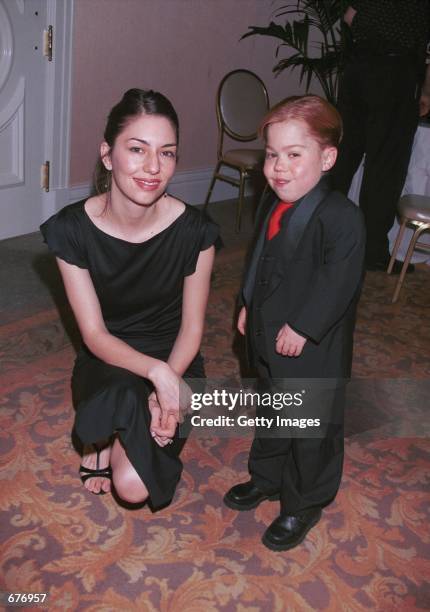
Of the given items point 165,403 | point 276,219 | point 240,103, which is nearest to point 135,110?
point 276,219

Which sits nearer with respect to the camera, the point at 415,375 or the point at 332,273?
the point at 332,273

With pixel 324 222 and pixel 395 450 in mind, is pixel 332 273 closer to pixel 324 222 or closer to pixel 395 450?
pixel 324 222

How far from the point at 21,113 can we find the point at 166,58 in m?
1.29

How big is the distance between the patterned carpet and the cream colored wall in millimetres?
2091

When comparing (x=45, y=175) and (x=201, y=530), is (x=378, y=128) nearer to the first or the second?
(x=45, y=175)

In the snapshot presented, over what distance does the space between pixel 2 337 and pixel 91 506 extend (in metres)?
1.17

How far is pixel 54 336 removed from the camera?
288 cm

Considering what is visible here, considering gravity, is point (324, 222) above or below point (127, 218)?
above

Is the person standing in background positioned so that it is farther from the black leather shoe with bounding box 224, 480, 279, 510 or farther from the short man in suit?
the black leather shoe with bounding box 224, 480, 279, 510

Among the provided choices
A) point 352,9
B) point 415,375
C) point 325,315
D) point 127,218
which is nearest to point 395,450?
point 415,375

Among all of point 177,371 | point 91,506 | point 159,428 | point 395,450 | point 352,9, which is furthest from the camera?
point 352,9

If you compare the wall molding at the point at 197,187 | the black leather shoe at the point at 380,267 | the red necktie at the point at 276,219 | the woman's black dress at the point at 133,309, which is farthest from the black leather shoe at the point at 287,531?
the wall molding at the point at 197,187

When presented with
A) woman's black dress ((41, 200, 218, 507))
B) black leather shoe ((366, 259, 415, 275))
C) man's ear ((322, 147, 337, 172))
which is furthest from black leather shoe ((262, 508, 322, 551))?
black leather shoe ((366, 259, 415, 275))

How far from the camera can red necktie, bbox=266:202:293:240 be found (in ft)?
5.43
